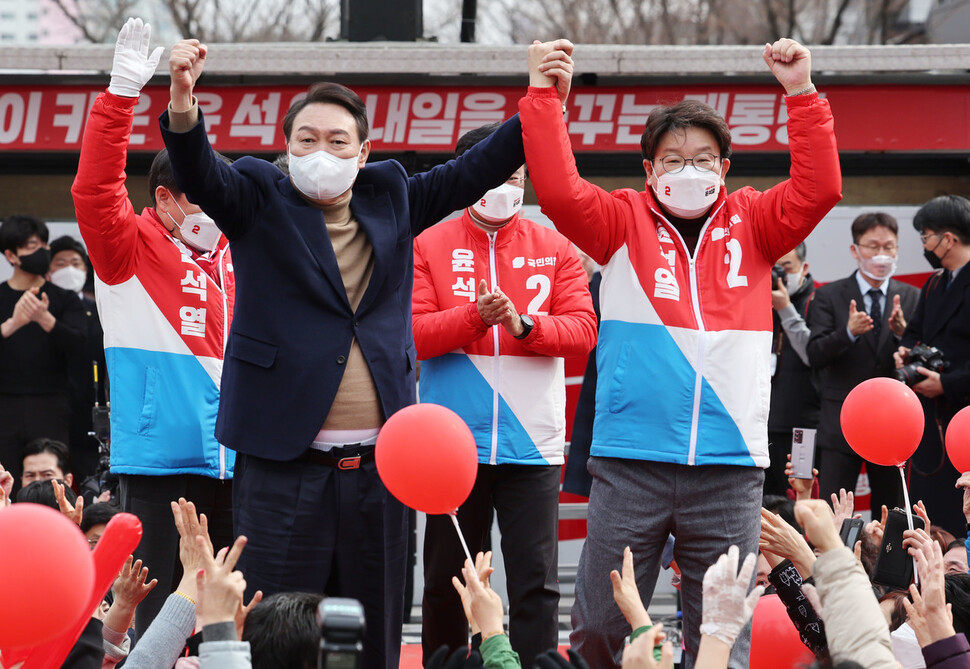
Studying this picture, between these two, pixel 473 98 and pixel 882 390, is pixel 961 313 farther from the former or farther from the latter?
pixel 473 98

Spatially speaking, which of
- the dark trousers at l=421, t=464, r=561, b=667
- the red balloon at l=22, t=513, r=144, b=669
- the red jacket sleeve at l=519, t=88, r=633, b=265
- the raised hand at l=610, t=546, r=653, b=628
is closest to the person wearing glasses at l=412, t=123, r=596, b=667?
the dark trousers at l=421, t=464, r=561, b=667

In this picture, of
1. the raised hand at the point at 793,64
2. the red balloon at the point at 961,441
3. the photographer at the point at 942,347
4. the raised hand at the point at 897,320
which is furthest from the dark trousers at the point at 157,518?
the raised hand at the point at 897,320

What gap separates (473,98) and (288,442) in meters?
4.47

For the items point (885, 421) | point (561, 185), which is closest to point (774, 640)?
point (885, 421)

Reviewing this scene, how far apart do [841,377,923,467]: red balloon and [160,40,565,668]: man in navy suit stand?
1.57m

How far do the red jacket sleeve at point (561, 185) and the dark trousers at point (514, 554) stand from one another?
1.11m

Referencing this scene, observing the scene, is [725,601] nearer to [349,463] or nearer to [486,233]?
[349,463]

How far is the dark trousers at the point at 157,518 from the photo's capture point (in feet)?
13.7

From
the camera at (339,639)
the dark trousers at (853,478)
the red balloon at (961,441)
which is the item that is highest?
the red balloon at (961,441)

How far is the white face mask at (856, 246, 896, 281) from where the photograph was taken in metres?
6.49

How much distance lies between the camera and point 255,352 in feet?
10.8

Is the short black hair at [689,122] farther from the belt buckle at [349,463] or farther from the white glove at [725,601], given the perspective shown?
the white glove at [725,601]

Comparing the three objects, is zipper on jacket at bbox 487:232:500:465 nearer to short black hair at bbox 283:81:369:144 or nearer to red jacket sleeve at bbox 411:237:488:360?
red jacket sleeve at bbox 411:237:488:360

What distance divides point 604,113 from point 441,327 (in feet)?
11.7
